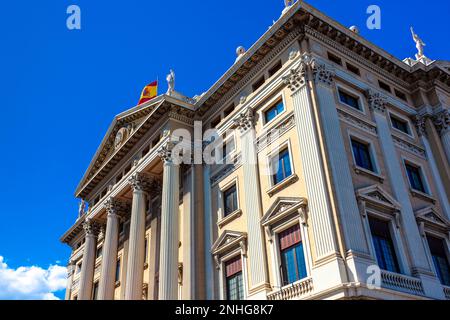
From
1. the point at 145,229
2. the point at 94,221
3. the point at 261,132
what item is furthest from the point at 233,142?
the point at 94,221

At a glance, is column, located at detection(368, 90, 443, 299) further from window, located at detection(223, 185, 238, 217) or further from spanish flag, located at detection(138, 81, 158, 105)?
spanish flag, located at detection(138, 81, 158, 105)

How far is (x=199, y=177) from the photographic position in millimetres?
29625

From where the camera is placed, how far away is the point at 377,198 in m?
21.7

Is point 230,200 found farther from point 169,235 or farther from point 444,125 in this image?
point 444,125

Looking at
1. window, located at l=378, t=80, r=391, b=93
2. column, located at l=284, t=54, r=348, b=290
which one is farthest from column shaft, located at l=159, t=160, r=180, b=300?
window, located at l=378, t=80, r=391, b=93

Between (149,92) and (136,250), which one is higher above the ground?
(149,92)

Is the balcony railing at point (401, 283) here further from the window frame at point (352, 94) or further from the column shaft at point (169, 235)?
the column shaft at point (169, 235)

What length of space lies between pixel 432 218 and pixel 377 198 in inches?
174

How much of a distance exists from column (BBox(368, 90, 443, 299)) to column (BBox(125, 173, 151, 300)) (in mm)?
15957

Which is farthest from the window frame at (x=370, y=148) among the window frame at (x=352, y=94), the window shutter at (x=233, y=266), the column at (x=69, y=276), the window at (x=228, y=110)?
the column at (x=69, y=276)

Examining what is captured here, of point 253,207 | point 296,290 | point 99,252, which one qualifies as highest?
point 99,252

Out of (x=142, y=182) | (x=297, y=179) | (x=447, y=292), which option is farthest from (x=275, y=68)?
(x=447, y=292)

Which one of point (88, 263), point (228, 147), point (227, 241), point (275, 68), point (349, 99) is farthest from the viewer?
point (88, 263)
